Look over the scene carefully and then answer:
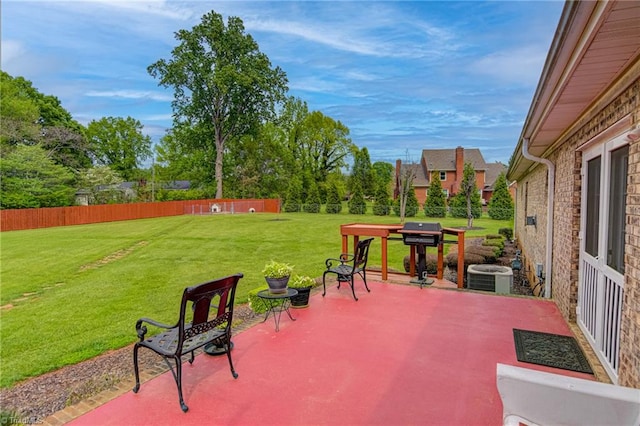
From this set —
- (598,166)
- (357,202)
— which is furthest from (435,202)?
(598,166)

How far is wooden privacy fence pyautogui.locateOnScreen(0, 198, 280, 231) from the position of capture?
21820 mm

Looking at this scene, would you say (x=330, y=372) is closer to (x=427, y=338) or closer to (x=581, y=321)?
(x=427, y=338)

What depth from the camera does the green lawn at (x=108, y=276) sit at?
4.86 meters

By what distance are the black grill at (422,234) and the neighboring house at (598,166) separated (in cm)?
174

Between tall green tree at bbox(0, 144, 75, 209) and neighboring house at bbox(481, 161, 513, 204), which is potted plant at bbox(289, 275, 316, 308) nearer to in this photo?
tall green tree at bbox(0, 144, 75, 209)

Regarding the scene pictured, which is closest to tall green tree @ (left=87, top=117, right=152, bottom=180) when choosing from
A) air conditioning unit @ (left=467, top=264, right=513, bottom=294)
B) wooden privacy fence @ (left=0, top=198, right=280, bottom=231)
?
wooden privacy fence @ (left=0, top=198, right=280, bottom=231)

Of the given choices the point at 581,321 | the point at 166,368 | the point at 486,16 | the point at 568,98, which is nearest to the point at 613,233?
the point at 568,98

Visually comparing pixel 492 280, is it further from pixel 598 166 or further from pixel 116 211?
pixel 116 211

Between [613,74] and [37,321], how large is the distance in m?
7.87

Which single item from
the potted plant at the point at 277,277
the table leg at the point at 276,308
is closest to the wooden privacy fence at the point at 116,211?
the table leg at the point at 276,308

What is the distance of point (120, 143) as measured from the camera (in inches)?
1639

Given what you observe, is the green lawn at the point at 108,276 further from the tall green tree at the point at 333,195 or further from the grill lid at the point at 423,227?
the tall green tree at the point at 333,195

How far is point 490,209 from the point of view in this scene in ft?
84.7

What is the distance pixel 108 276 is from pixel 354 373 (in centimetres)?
788
